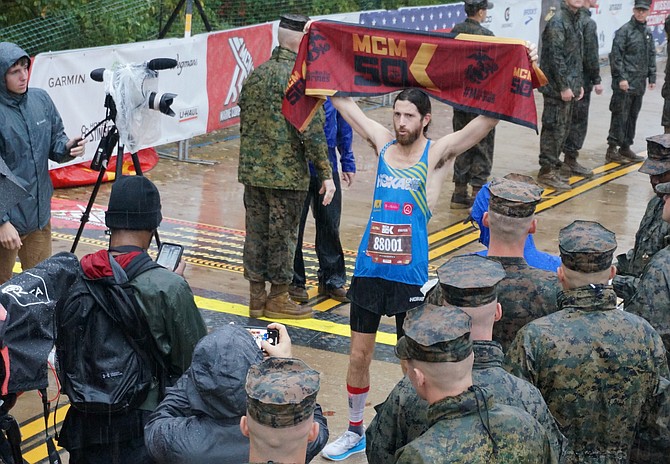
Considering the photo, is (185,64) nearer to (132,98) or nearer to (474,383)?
(132,98)

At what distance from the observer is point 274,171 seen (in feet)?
26.1

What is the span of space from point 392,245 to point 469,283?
213 centimetres

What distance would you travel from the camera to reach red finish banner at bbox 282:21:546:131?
602 cm

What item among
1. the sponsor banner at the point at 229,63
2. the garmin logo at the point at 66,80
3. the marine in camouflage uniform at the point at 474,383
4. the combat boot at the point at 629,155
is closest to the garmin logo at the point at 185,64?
the sponsor banner at the point at 229,63

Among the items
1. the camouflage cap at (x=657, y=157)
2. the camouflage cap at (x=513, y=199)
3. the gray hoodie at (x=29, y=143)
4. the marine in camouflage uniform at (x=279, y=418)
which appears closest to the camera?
the marine in camouflage uniform at (x=279, y=418)

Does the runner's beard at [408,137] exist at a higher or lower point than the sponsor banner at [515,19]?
higher

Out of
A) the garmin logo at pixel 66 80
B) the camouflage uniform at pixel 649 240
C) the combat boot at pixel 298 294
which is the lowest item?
the combat boot at pixel 298 294

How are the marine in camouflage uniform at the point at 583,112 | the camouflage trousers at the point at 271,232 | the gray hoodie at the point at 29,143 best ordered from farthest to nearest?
the marine in camouflage uniform at the point at 583,112 → the camouflage trousers at the point at 271,232 → the gray hoodie at the point at 29,143

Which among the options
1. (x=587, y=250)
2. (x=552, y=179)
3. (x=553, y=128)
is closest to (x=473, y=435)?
(x=587, y=250)

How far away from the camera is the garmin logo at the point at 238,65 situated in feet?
46.3

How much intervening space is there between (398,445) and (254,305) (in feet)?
15.0

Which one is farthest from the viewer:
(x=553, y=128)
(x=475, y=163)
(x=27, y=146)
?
(x=553, y=128)

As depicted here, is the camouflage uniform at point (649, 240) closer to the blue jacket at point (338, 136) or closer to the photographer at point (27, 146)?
the blue jacket at point (338, 136)

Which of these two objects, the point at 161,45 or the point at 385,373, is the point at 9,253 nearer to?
the point at 385,373
